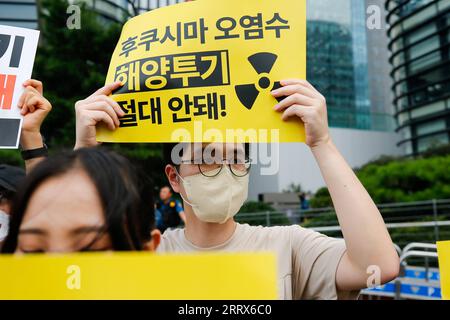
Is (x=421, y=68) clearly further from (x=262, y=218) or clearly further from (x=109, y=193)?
(x=109, y=193)

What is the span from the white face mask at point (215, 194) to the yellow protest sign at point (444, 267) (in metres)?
0.67

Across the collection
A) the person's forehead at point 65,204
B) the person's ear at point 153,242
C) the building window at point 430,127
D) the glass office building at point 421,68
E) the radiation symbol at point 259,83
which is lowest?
the person's ear at point 153,242

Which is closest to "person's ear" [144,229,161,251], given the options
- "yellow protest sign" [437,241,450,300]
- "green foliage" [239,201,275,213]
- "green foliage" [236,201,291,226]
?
"yellow protest sign" [437,241,450,300]

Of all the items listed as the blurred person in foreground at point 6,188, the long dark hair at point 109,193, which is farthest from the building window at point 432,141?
the long dark hair at point 109,193

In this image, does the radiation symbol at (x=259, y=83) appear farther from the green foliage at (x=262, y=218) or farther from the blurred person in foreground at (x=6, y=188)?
the green foliage at (x=262, y=218)

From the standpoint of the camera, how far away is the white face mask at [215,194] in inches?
66.1

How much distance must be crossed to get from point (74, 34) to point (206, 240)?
11.0 metres

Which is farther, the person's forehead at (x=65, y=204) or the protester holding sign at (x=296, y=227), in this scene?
the protester holding sign at (x=296, y=227)

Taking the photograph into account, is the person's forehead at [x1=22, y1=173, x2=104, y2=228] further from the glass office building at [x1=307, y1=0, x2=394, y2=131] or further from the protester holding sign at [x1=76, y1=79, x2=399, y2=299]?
the glass office building at [x1=307, y1=0, x2=394, y2=131]

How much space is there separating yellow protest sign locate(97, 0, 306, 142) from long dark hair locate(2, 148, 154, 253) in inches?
18.2

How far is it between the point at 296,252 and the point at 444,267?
1.48 feet

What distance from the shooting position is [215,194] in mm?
→ 1715

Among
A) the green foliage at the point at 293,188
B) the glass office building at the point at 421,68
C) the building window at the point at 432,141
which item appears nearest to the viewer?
the green foliage at the point at 293,188
